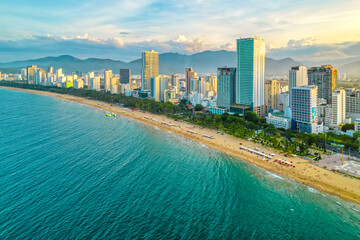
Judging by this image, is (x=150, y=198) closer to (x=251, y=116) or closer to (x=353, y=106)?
(x=251, y=116)

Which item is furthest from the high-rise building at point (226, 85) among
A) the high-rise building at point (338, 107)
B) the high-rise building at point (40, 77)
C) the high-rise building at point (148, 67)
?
the high-rise building at point (40, 77)

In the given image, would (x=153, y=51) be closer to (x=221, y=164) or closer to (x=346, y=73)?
(x=221, y=164)

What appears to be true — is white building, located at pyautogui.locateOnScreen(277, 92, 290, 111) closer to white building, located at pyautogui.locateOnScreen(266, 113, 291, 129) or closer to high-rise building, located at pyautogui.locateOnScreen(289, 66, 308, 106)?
high-rise building, located at pyautogui.locateOnScreen(289, 66, 308, 106)

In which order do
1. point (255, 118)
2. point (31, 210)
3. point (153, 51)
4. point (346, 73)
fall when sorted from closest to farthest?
point (31, 210) < point (255, 118) < point (153, 51) < point (346, 73)

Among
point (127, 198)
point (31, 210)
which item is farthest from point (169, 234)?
point (31, 210)

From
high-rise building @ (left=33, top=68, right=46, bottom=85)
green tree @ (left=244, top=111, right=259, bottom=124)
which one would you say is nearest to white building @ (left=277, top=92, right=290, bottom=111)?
green tree @ (left=244, top=111, right=259, bottom=124)

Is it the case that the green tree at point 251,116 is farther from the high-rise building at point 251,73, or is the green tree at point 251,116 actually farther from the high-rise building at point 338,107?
the high-rise building at point 338,107
